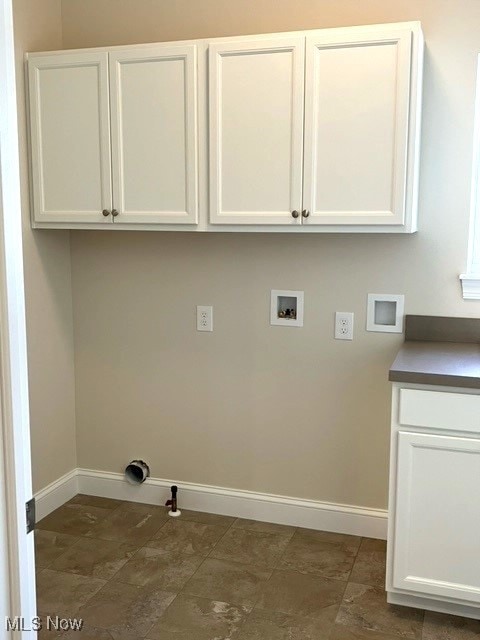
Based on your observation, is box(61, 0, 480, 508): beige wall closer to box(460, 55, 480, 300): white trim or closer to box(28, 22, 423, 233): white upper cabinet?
box(460, 55, 480, 300): white trim

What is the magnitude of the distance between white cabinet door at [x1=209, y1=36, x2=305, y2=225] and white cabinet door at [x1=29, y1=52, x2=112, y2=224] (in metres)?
0.49

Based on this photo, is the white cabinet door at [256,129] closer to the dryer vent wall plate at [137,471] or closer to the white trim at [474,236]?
the white trim at [474,236]

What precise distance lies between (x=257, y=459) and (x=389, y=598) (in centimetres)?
91

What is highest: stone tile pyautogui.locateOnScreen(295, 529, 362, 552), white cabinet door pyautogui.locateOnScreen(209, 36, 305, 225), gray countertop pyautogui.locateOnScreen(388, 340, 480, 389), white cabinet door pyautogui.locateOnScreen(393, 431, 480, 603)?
white cabinet door pyautogui.locateOnScreen(209, 36, 305, 225)

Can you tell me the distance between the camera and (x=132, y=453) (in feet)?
11.3

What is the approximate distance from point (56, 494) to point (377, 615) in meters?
1.68

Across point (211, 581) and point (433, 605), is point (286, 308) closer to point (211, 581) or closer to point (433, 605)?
point (211, 581)

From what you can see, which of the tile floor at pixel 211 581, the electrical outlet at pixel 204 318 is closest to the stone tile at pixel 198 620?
the tile floor at pixel 211 581

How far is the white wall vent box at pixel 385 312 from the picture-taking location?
2898 mm

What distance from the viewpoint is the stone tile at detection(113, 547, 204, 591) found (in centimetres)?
271

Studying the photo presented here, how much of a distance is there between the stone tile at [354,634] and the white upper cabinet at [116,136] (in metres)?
1.62

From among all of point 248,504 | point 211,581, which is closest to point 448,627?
point 211,581

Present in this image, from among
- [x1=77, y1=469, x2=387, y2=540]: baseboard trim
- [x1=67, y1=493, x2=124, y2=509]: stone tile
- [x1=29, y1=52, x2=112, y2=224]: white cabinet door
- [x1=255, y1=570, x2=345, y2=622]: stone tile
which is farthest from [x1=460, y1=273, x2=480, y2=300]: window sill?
[x1=67, y1=493, x2=124, y2=509]: stone tile

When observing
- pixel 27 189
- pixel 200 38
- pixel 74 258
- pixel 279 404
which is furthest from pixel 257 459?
pixel 200 38
